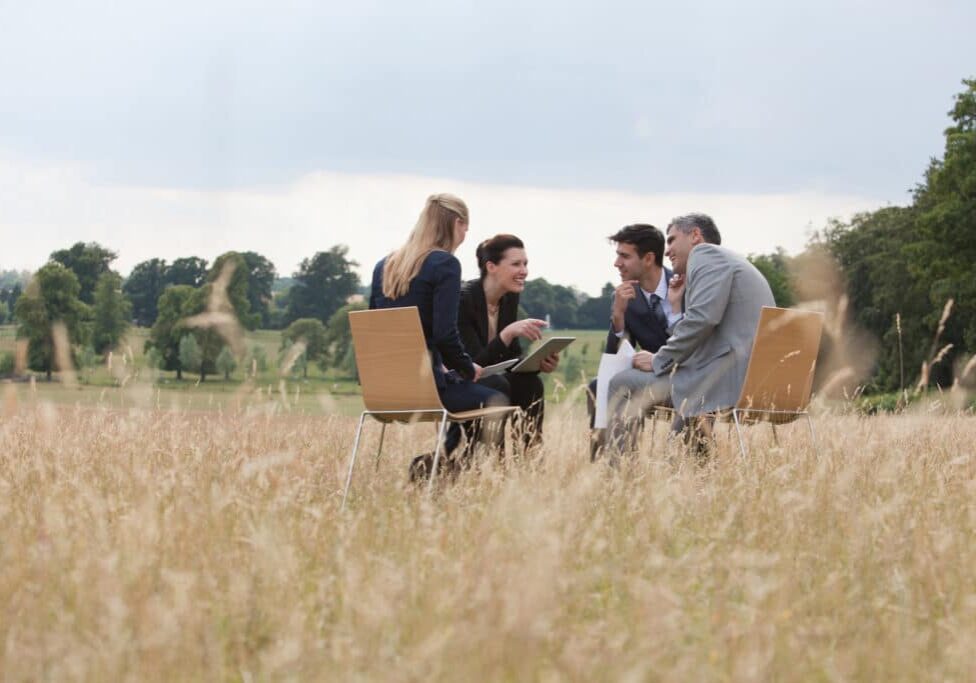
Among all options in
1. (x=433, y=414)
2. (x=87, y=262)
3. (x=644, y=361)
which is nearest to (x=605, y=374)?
(x=644, y=361)

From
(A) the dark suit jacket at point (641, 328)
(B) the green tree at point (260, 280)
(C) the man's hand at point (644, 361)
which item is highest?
(B) the green tree at point (260, 280)

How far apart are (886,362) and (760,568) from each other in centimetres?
4732

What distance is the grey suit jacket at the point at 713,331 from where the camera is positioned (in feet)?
20.4

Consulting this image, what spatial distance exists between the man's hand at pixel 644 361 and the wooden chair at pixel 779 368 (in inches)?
23.0

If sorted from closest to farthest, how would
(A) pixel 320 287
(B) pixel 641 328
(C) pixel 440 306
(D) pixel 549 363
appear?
(C) pixel 440 306, (D) pixel 549 363, (B) pixel 641 328, (A) pixel 320 287

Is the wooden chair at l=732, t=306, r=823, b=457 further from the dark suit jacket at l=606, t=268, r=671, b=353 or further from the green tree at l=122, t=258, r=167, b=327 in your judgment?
the green tree at l=122, t=258, r=167, b=327

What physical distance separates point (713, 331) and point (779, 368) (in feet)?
1.30

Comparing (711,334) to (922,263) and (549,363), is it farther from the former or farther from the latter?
(922,263)

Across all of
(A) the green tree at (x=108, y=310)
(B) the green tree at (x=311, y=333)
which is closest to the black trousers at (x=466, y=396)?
(B) the green tree at (x=311, y=333)

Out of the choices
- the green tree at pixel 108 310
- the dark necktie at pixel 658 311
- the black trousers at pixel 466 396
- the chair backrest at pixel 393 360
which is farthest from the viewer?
the green tree at pixel 108 310

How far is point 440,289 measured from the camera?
595 centimetres

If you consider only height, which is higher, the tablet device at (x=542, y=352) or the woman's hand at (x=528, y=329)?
the woman's hand at (x=528, y=329)

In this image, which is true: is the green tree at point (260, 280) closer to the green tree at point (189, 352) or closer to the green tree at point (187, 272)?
the green tree at point (187, 272)

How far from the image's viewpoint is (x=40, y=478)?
20.1 feet
